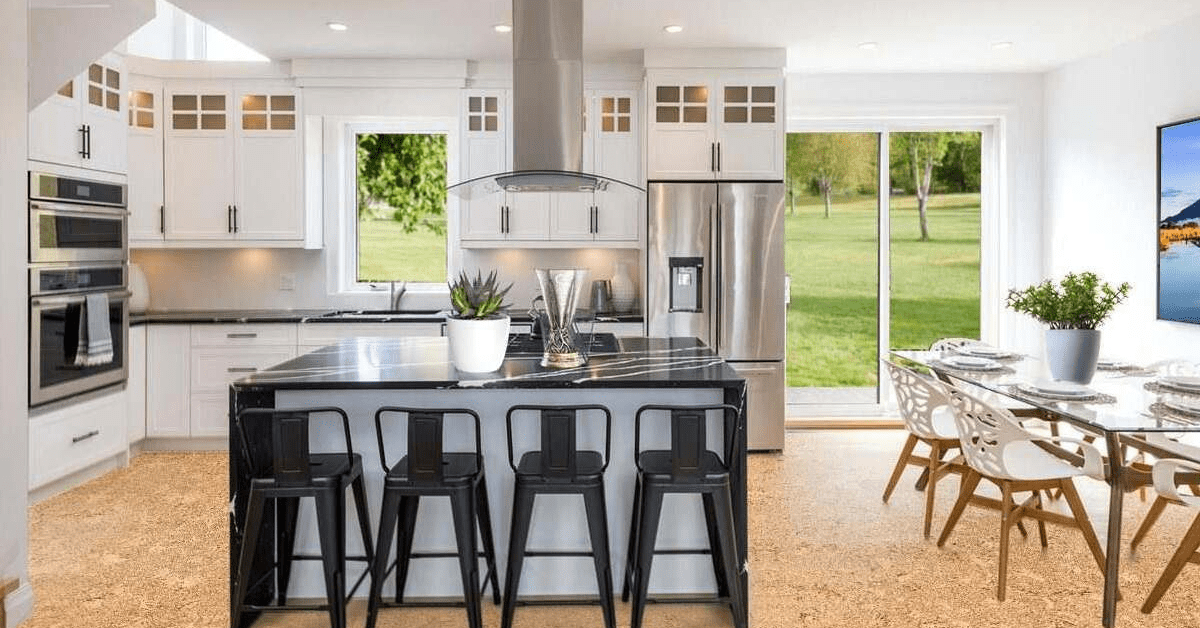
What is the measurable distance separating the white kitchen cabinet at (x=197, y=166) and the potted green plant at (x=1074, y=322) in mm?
4905

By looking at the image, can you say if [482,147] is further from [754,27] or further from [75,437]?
[75,437]

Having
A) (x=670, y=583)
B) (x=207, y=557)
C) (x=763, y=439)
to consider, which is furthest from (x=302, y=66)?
(x=670, y=583)

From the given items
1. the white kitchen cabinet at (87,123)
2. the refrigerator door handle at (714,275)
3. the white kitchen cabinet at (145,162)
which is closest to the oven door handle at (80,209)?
the white kitchen cabinet at (87,123)

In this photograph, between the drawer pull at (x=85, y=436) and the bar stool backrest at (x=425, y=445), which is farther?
the drawer pull at (x=85, y=436)

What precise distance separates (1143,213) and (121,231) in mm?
5989

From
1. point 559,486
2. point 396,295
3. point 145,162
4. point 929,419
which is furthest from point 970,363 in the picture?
point 145,162

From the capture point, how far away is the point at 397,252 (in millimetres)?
6277

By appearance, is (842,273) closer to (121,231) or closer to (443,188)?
(443,188)

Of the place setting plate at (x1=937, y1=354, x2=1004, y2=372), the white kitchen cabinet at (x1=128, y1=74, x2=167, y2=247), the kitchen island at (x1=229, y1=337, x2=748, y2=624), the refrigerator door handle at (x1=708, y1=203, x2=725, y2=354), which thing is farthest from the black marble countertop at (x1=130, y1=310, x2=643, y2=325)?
the kitchen island at (x1=229, y1=337, x2=748, y2=624)

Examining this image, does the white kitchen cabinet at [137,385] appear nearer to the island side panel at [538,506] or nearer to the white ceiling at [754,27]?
the white ceiling at [754,27]

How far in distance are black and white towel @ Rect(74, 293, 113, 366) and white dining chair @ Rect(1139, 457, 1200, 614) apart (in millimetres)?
4969

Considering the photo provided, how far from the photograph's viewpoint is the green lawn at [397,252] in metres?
6.26

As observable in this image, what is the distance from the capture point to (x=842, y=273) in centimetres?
649

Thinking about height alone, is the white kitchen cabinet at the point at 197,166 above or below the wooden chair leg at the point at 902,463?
above
